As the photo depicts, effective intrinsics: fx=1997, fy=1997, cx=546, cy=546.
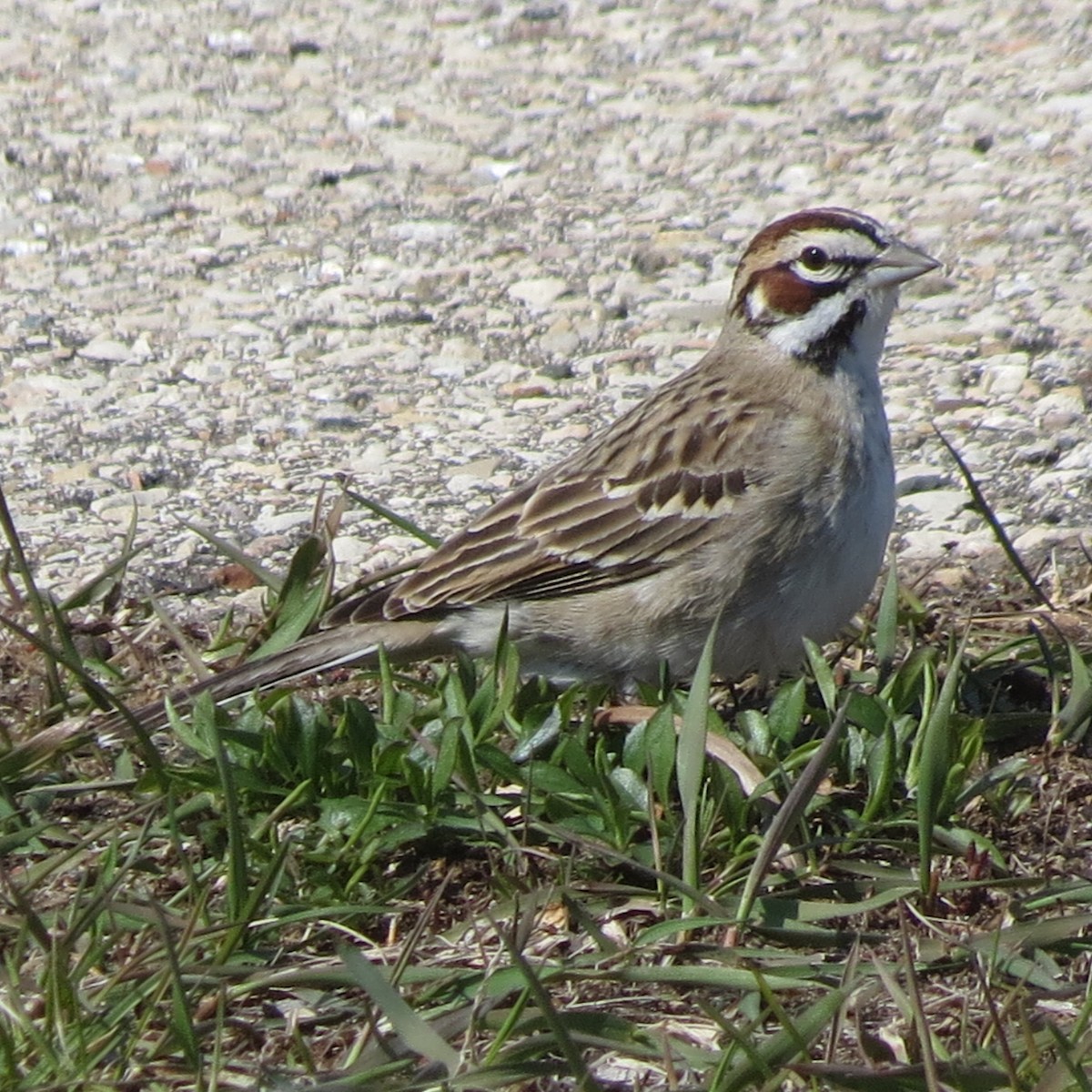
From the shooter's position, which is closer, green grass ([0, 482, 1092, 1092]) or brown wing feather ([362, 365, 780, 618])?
green grass ([0, 482, 1092, 1092])

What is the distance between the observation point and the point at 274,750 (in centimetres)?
413

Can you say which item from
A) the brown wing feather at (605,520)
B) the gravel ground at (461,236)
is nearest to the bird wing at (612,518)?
the brown wing feather at (605,520)

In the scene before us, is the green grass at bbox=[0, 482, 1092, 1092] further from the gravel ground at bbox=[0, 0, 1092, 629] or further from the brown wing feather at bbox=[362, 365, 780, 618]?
the gravel ground at bbox=[0, 0, 1092, 629]

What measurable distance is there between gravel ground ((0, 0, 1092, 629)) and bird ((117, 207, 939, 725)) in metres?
0.74

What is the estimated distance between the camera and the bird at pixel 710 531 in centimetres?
482

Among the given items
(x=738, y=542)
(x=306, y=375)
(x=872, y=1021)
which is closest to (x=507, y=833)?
(x=872, y=1021)

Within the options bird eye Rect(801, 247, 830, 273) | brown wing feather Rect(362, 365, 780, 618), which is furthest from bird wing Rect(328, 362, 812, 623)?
bird eye Rect(801, 247, 830, 273)

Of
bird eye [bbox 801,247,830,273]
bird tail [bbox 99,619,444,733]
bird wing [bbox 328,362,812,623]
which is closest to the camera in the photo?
bird tail [bbox 99,619,444,733]

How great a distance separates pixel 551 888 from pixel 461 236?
4.53 metres

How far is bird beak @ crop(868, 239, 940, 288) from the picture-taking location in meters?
5.12

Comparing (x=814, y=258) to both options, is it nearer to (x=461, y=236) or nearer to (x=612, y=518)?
(x=612, y=518)

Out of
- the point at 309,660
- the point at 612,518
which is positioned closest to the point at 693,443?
the point at 612,518

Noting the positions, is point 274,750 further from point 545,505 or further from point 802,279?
point 802,279

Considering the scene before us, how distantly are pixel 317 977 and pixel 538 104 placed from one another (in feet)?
19.9
